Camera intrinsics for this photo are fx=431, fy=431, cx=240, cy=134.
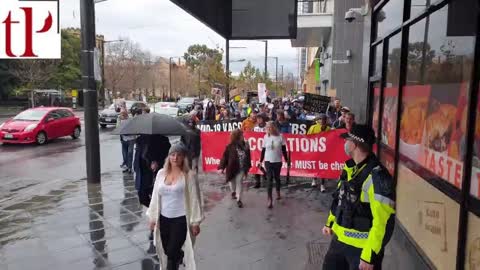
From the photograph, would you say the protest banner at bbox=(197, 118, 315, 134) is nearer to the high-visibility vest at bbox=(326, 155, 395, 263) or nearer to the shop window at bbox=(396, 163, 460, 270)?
the shop window at bbox=(396, 163, 460, 270)

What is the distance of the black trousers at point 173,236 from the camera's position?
4465 mm

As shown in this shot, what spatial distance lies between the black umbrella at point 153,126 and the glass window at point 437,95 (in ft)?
9.82

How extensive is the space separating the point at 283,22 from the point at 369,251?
10.6 meters

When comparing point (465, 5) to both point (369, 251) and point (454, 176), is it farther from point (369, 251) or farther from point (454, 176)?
point (369, 251)

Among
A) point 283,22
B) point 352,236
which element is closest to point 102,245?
point 352,236

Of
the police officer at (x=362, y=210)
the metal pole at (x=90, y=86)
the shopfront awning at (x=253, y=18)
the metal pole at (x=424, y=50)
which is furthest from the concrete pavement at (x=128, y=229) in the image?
the shopfront awning at (x=253, y=18)

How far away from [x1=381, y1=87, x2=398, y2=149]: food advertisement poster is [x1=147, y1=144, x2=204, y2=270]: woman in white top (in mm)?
3006

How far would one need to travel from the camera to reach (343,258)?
338 centimetres

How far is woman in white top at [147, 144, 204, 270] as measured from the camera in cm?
446

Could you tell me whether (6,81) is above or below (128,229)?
above

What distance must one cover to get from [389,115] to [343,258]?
3.44 metres

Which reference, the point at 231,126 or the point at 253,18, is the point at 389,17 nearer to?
the point at 231,126

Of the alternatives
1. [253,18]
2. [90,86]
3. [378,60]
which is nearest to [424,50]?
[378,60]

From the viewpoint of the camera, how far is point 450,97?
396cm
